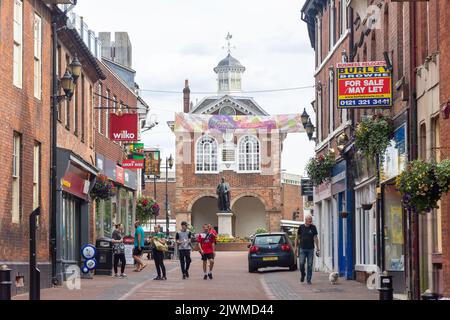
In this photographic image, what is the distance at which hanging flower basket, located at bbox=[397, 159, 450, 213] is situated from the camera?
19.2 metres

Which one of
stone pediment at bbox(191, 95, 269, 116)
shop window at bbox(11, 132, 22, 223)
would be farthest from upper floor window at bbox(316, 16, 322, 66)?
stone pediment at bbox(191, 95, 269, 116)

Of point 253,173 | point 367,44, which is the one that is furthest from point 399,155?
point 253,173

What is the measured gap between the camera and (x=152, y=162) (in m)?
66.4

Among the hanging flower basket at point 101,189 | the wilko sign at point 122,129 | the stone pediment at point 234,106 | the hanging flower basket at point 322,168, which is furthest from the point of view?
the stone pediment at point 234,106

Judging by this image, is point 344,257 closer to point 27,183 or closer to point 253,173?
point 27,183

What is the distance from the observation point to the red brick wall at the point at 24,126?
24312 millimetres

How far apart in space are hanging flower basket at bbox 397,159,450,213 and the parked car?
Answer: 2093 cm

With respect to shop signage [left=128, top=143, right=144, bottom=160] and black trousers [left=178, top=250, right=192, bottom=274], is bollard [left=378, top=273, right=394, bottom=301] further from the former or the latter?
shop signage [left=128, top=143, right=144, bottom=160]

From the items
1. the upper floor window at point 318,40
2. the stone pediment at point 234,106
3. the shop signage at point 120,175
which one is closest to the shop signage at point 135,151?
the shop signage at point 120,175

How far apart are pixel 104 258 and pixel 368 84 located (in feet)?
40.2

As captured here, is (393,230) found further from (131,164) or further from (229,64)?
(229,64)

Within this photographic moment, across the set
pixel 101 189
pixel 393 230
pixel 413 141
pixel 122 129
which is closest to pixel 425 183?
pixel 413 141

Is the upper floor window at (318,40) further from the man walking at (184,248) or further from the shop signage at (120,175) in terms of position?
the man walking at (184,248)

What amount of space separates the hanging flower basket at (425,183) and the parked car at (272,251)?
20930mm
